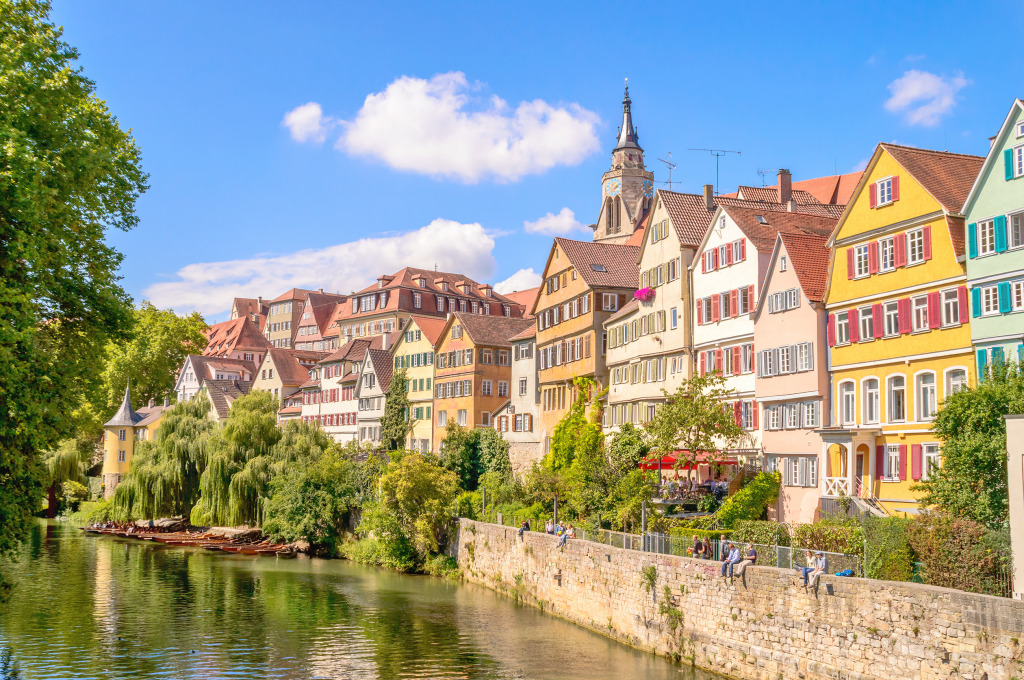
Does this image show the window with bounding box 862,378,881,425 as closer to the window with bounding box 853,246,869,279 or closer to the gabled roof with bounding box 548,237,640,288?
the window with bounding box 853,246,869,279

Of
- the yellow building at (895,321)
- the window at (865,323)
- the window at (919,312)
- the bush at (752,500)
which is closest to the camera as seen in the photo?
the yellow building at (895,321)

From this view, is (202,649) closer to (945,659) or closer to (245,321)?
(945,659)

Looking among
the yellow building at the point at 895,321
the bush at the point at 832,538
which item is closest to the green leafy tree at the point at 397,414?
the yellow building at the point at 895,321

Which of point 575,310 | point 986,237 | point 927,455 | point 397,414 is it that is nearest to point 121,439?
point 397,414

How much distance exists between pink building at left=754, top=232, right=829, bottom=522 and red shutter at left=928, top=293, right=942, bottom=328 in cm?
460

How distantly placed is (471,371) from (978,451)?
4133 centimetres

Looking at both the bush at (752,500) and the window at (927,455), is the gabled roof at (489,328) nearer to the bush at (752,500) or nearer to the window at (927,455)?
the bush at (752,500)

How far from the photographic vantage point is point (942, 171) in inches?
1204

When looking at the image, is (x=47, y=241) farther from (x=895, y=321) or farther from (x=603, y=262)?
(x=603, y=262)

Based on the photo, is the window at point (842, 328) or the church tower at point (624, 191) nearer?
the window at point (842, 328)

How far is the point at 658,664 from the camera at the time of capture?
25.9m

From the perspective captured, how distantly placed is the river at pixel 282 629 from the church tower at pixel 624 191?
7483 cm

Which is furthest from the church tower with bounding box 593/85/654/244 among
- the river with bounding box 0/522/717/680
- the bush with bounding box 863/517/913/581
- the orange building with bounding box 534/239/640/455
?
the bush with bounding box 863/517/913/581

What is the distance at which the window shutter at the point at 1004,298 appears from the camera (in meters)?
26.3
